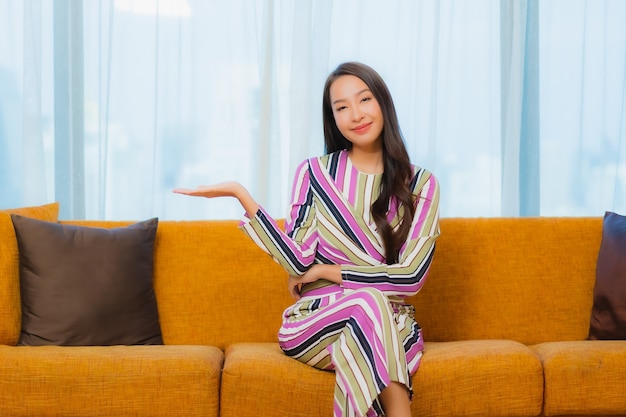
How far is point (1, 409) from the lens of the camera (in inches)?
97.0

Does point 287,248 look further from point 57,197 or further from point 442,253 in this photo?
point 57,197

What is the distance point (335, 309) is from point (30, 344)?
98cm

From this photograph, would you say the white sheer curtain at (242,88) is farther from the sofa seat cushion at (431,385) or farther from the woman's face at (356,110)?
the sofa seat cushion at (431,385)

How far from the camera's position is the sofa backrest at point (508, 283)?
3023mm

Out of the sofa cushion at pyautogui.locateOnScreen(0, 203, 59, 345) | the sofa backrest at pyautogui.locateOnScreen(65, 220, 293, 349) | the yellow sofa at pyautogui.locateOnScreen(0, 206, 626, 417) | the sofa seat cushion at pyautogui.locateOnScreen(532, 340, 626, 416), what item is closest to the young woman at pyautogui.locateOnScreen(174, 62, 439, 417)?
the yellow sofa at pyautogui.locateOnScreen(0, 206, 626, 417)

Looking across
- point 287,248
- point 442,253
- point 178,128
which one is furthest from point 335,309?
point 178,128

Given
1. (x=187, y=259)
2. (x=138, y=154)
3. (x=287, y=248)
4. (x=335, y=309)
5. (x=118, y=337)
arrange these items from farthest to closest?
(x=138, y=154), (x=187, y=259), (x=118, y=337), (x=287, y=248), (x=335, y=309)

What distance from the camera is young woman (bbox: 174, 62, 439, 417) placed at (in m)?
2.44

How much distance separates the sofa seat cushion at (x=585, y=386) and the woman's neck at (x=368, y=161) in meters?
0.78

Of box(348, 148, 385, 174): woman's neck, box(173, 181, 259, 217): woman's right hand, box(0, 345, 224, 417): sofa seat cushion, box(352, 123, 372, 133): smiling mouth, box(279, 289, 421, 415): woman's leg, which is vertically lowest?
box(0, 345, 224, 417): sofa seat cushion

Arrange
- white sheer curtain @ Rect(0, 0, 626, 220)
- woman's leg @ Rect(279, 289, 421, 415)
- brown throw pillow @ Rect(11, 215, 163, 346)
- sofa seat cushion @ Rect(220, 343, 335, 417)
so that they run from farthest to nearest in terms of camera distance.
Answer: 1. white sheer curtain @ Rect(0, 0, 626, 220)
2. brown throw pillow @ Rect(11, 215, 163, 346)
3. sofa seat cushion @ Rect(220, 343, 335, 417)
4. woman's leg @ Rect(279, 289, 421, 415)

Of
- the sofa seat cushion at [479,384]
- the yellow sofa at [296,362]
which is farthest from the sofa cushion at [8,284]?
the sofa seat cushion at [479,384]

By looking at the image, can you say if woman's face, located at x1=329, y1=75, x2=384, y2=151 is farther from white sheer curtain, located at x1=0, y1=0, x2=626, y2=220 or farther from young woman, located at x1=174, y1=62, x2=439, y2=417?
white sheer curtain, located at x1=0, y1=0, x2=626, y2=220

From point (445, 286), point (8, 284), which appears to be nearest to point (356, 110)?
point (445, 286)
